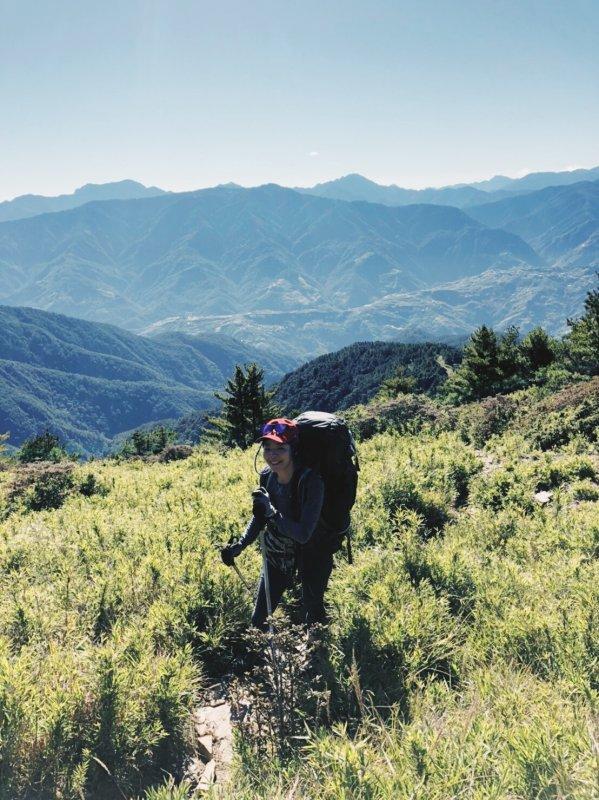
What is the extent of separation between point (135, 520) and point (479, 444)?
8.56 metres

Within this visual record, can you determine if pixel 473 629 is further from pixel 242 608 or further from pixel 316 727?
pixel 242 608

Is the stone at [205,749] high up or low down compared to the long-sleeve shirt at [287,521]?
down

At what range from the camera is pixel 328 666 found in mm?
3828

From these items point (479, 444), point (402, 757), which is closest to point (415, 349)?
point (479, 444)

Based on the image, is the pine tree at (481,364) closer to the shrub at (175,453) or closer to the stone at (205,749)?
the shrub at (175,453)

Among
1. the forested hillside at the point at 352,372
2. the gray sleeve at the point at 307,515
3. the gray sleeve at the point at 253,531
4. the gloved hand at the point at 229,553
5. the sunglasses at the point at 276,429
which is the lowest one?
the forested hillside at the point at 352,372

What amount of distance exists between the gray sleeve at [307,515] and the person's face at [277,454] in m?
0.22

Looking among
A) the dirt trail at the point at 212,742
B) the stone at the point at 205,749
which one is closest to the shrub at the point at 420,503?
the dirt trail at the point at 212,742

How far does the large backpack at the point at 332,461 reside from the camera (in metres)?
4.06

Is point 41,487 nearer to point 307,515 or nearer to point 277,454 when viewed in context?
point 277,454

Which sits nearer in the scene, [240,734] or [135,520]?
[240,734]

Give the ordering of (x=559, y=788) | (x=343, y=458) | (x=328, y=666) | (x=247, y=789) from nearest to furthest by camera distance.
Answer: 1. (x=559, y=788)
2. (x=247, y=789)
3. (x=328, y=666)
4. (x=343, y=458)

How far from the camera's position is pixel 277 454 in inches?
157

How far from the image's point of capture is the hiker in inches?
154
